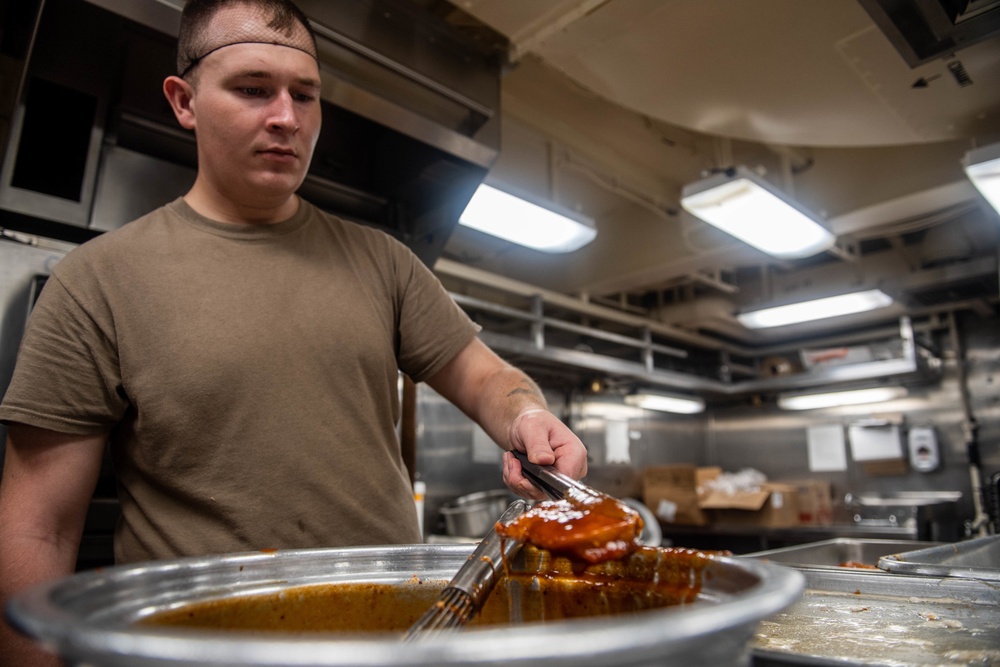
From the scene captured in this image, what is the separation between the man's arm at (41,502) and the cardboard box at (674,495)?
5.49 metres

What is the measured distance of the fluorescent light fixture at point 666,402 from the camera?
21.0ft

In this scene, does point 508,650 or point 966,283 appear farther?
point 966,283

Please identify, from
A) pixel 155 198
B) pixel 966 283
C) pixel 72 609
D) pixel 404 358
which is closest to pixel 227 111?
pixel 404 358

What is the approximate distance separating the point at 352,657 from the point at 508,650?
2.9 inches

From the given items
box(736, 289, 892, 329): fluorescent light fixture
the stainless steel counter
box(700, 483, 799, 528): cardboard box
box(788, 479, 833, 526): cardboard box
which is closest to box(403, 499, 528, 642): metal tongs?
box(736, 289, 892, 329): fluorescent light fixture

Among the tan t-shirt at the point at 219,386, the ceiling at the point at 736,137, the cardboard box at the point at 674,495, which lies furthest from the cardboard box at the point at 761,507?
the tan t-shirt at the point at 219,386

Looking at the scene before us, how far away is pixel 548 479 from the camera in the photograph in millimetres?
851

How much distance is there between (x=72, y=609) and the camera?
425 millimetres

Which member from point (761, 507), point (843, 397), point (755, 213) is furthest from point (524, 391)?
point (843, 397)

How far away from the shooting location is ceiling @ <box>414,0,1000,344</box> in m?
2.01

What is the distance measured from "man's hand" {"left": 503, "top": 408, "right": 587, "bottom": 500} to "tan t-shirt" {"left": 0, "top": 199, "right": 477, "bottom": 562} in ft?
1.02

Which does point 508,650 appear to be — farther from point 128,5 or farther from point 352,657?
point 128,5

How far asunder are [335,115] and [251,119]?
93 cm

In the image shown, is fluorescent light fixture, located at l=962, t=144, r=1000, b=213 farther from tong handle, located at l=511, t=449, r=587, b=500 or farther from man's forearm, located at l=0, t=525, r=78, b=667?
man's forearm, located at l=0, t=525, r=78, b=667
